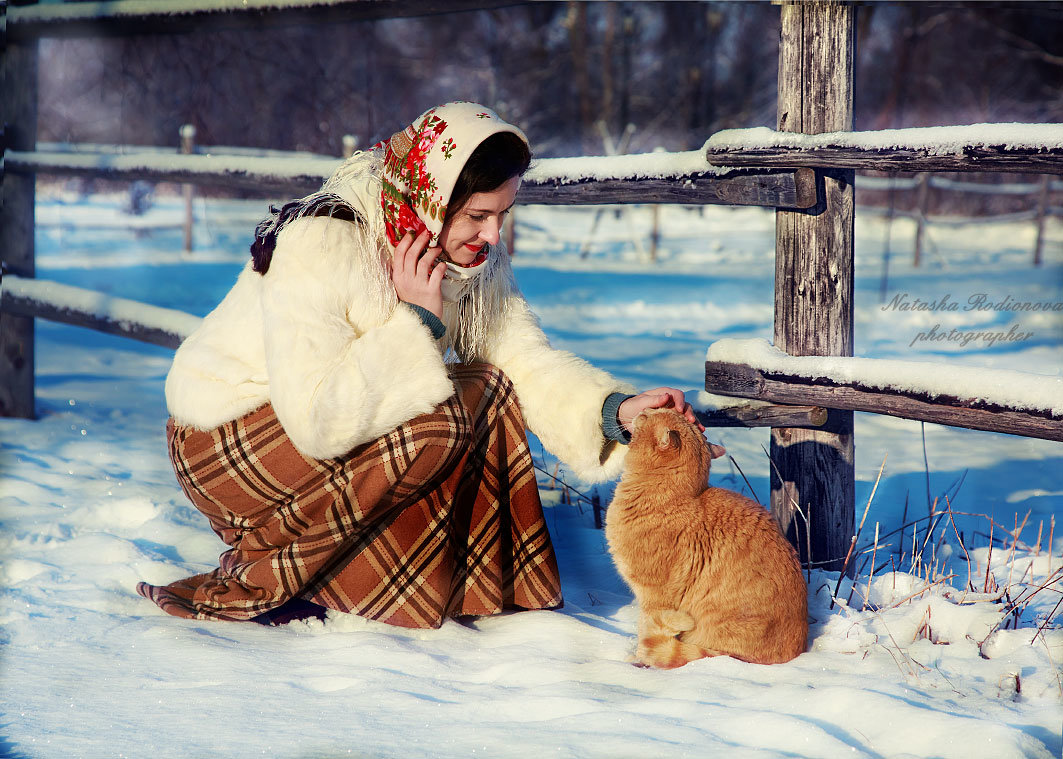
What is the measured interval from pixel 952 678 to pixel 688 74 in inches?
826

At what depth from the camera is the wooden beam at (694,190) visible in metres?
2.41

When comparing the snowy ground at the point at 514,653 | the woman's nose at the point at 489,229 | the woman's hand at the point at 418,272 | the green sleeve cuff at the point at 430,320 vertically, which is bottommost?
the snowy ground at the point at 514,653

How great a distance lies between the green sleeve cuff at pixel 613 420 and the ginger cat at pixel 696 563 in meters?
0.17

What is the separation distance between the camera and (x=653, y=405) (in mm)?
2168

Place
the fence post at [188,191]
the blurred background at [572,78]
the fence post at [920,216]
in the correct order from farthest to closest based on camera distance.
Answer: the blurred background at [572,78] → the fence post at [920,216] → the fence post at [188,191]

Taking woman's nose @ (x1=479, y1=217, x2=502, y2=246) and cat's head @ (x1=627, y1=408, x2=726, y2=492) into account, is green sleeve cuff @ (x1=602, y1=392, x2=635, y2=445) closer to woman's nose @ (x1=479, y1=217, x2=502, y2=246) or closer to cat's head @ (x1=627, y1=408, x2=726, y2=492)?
cat's head @ (x1=627, y1=408, x2=726, y2=492)

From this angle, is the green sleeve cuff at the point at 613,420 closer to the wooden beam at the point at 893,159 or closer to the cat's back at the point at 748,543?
the cat's back at the point at 748,543

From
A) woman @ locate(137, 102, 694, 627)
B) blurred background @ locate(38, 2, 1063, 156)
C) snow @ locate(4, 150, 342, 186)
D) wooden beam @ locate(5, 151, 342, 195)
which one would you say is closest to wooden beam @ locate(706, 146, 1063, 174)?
woman @ locate(137, 102, 694, 627)

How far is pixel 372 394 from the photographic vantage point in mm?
1986

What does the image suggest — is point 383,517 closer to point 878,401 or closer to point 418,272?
point 418,272

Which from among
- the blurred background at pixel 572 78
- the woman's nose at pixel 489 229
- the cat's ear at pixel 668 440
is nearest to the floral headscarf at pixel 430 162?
the woman's nose at pixel 489 229

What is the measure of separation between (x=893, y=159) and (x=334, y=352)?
1468 mm

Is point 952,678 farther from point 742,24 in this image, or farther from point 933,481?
point 742,24

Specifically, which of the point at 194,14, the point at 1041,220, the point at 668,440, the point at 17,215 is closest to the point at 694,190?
the point at 668,440
